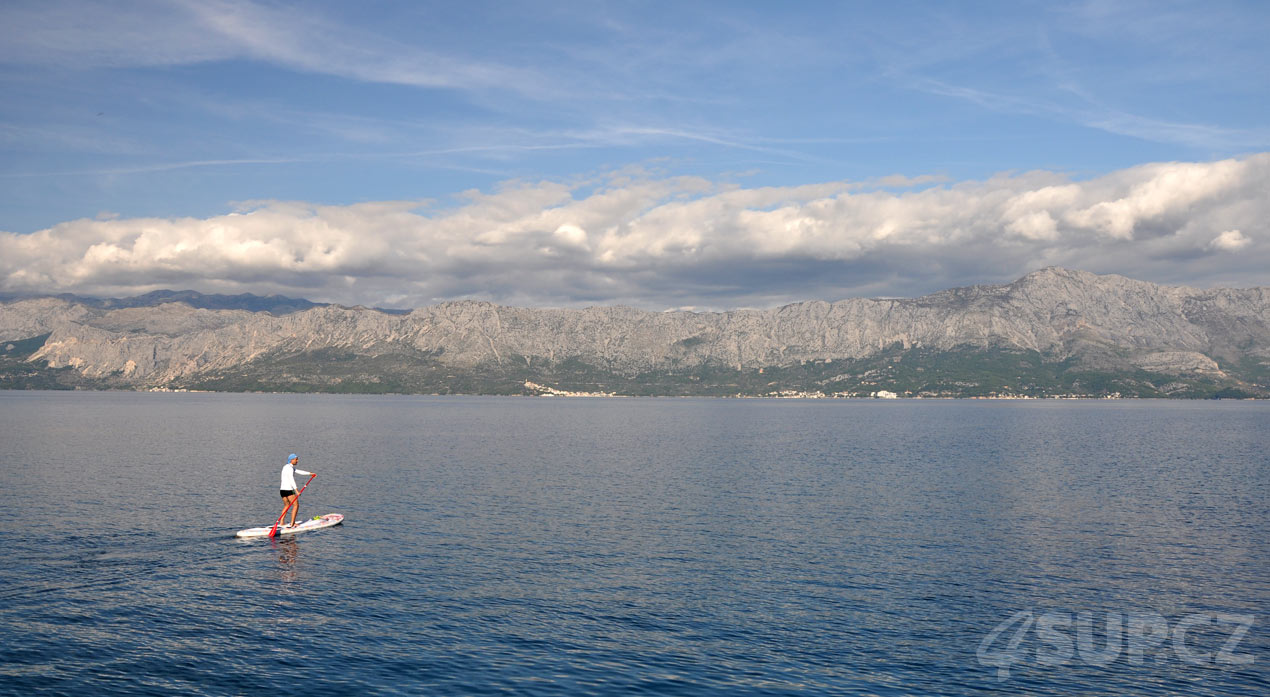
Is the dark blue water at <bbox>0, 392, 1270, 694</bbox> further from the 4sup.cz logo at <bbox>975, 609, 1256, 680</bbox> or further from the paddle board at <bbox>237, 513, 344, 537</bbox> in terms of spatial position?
the paddle board at <bbox>237, 513, 344, 537</bbox>

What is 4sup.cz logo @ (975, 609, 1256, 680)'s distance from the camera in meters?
38.1

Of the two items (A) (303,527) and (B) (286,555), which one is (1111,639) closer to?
(B) (286,555)

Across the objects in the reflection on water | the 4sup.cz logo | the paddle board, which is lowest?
the 4sup.cz logo

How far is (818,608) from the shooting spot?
45.5 m

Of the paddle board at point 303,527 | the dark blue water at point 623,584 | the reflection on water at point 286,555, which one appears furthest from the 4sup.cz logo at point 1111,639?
the paddle board at point 303,527

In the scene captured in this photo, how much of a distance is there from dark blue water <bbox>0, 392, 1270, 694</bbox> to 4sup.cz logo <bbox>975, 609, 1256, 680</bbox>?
0.19 metres

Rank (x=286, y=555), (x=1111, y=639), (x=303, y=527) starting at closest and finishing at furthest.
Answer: (x=1111, y=639)
(x=286, y=555)
(x=303, y=527)

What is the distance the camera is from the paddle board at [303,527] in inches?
2495

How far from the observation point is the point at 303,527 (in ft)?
217

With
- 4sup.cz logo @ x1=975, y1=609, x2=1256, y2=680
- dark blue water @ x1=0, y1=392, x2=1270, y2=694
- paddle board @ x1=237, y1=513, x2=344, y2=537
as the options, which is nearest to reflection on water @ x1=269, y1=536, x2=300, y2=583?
dark blue water @ x1=0, y1=392, x2=1270, y2=694

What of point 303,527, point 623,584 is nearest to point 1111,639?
point 623,584

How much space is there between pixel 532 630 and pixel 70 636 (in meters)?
22.9

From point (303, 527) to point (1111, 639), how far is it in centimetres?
5996

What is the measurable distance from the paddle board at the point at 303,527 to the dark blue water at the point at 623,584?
7.69 ft
